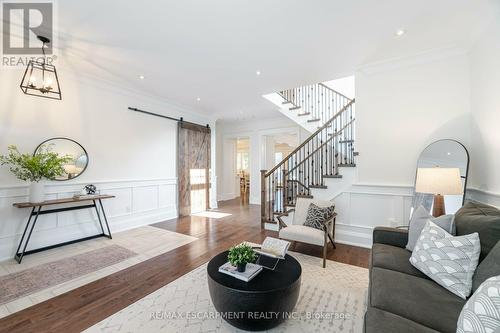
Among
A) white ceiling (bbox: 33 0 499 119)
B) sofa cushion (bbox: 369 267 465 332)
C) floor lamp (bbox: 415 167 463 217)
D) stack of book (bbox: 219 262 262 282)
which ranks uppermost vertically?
white ceiling (bbox: 33 0 499 119)

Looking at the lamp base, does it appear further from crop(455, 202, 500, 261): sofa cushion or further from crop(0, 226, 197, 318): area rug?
crop(0, 226, 197, 318): area rug

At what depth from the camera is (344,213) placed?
370 centimetres

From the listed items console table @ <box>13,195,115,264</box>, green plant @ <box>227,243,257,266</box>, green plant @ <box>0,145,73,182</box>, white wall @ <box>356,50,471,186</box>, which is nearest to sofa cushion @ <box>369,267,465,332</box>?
green plant @ <box>227,243,257,266</box>

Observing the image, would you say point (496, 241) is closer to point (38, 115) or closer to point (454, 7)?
point (454, 7)

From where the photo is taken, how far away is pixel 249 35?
108 inches

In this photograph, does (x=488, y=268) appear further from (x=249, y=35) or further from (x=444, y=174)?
(x=249, y=35)

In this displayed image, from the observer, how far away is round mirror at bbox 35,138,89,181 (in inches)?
140

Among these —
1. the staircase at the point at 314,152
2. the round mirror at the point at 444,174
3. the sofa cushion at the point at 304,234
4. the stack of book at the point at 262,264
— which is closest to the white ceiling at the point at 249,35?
the staircase at the point at 314,152

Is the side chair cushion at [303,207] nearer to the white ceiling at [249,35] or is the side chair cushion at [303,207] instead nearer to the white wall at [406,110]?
the white wall at [406,110]

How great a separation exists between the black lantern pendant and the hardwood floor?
110 inches

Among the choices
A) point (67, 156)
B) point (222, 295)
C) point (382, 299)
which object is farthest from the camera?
point (67, 156)

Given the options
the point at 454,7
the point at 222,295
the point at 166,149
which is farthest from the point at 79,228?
the point at 454,7

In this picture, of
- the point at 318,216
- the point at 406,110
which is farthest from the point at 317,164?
the point at 406,110

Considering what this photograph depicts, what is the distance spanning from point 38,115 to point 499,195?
6135mm
